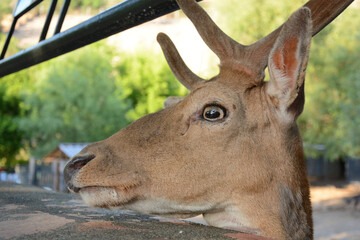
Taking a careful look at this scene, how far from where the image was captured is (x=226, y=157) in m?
2.43

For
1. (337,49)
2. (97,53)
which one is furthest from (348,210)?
(97,53)

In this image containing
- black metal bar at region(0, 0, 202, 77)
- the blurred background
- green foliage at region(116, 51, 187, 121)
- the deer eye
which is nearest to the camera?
the deer eye

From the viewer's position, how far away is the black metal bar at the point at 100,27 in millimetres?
2701

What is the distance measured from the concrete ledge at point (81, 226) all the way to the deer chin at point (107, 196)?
0.32 ft

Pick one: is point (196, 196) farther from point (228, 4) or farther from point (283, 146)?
point (228, 4)

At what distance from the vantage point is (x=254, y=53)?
2.69 metres

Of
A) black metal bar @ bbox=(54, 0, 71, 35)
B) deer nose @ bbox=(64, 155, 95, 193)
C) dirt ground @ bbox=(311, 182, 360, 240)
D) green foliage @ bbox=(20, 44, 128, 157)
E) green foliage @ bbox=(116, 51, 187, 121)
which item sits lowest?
dirt ground @ bbox=(311, 182, 360, 240)

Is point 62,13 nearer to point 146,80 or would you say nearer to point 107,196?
point 107,196

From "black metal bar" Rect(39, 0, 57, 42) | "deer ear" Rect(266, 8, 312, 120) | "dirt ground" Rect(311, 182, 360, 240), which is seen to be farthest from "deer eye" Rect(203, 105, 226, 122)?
"dirt ground" Rect(311, 182, 360, 240)

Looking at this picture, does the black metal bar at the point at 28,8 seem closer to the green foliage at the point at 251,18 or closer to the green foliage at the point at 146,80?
the green foliage at the point at 251,18

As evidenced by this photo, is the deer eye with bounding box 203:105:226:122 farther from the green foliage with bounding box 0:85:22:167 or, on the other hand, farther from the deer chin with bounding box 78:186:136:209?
the green foliage with bounding box 0:85:22:167

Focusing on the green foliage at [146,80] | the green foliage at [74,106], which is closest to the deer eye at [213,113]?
the green foliage at [74,106]

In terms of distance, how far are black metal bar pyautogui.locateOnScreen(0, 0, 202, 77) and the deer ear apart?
737 millimetres

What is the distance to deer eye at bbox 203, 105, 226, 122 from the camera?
2492 mm
